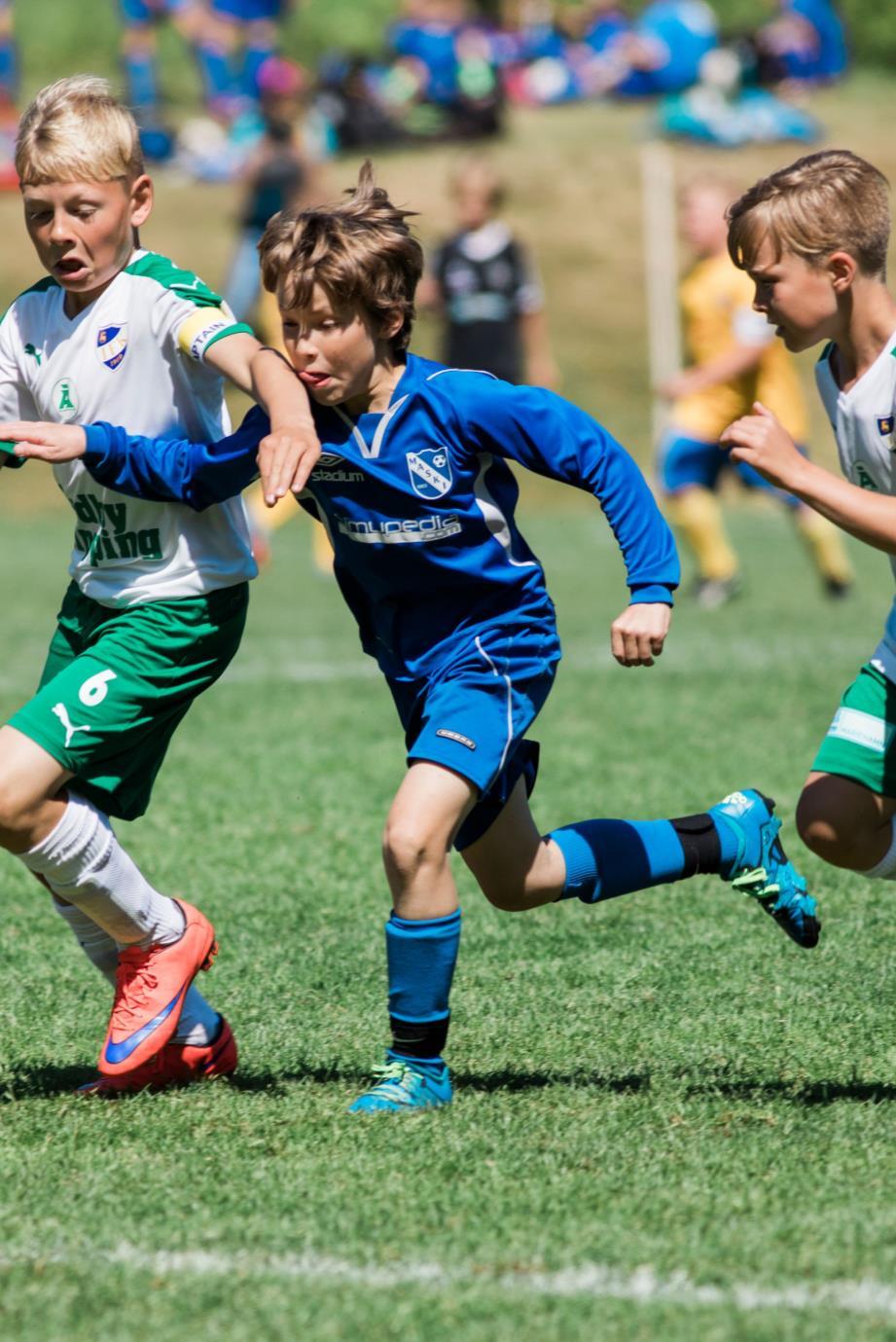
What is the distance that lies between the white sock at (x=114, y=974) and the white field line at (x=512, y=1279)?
97cm

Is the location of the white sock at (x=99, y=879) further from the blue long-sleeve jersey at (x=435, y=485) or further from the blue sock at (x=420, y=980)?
the blue long-sleeve jersey at (x=435, y=485)

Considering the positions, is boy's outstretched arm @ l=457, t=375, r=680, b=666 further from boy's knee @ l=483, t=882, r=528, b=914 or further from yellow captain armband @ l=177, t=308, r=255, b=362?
boy's knee @ l=483, t=882, r=528, b=914

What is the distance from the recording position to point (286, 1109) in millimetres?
3494

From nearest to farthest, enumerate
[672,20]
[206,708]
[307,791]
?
[307,791] < [206,708] < [672,20]

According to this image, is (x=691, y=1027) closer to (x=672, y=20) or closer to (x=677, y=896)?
(x=677, y=896)

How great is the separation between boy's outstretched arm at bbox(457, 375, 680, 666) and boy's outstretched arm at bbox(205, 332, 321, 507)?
0.34 m

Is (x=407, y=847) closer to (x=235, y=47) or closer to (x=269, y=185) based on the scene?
(x=269, y=185)

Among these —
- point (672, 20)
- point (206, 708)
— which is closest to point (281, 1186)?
point (206, 708)

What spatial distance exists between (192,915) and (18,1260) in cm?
115

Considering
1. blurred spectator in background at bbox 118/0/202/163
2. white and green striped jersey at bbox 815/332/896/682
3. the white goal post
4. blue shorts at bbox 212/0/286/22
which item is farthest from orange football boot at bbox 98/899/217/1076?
blue shorts at bbox 212/0/286/22

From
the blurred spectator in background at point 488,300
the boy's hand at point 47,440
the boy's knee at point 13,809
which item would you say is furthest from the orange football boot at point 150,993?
the blurred spectator in background at point 488,300

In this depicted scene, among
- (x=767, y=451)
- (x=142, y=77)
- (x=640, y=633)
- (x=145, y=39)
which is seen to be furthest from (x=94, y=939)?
(x=145, y=39)

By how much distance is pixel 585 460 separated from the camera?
351cm

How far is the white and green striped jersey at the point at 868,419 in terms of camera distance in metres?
3.51
